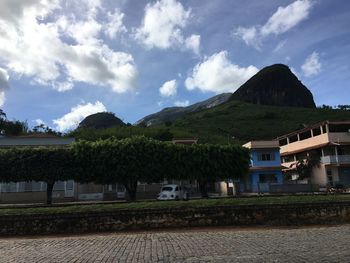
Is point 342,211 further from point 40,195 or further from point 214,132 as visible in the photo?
point 214,132

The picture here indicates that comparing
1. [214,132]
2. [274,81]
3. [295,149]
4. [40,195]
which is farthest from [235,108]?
[40,195]

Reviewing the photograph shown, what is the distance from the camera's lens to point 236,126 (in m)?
112

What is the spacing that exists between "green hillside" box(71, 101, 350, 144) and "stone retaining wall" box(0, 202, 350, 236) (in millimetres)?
68095

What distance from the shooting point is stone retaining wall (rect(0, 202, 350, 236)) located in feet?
57.0

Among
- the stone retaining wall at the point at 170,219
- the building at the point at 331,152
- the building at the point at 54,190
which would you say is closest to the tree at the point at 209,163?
the building at the point at 54,190

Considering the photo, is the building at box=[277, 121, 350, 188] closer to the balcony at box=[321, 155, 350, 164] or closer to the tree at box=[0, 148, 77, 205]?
the balcony at box=[321, 155, 350, 164]

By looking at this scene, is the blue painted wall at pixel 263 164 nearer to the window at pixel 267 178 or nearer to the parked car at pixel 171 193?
the window at pixel 267 178

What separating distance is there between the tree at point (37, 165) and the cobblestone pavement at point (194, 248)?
1978cm

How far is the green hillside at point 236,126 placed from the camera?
93.5 m

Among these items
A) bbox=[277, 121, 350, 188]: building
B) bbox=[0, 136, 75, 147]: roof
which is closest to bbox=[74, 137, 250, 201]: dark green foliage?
bbox=[0, 136, 75, 147]: roof

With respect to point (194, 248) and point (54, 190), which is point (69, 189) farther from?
point (194, 248)

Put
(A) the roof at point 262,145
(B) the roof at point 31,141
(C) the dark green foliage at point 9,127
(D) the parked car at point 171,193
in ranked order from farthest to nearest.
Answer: (C) the dark green foliage at point 9,127 → (A) the roof at point 262,145 → (B) the roof at point 31,141 → (D) the parked car at point 171,193

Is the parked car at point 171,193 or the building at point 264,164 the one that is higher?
the building at point 264,164

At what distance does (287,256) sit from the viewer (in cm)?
980
